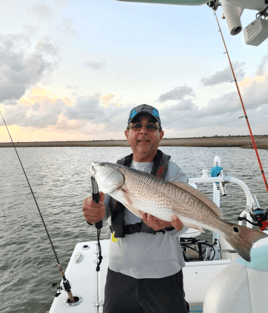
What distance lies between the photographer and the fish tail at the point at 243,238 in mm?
1978

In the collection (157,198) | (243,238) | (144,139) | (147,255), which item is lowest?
(147,255)

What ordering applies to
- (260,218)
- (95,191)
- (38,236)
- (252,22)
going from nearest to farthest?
1. (95,191)
2. (252,22)
3. (260,218)
4. (38,236)

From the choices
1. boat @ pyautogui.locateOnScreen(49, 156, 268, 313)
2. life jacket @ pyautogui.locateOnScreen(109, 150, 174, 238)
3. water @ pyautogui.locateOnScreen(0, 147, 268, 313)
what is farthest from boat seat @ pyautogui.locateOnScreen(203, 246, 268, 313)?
water @ pyautogui.locateOnScreen(0, 147, 268, 313)

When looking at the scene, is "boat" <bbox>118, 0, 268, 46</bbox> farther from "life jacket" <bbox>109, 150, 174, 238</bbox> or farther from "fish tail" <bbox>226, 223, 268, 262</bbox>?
"fish tail" <bbox>226, 223, 268, 262</bbox>

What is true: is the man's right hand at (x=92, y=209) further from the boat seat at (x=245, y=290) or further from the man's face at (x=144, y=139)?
the boat seat at (x=245, y=290)

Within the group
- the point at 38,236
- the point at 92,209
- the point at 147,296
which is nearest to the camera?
the point at 92,209

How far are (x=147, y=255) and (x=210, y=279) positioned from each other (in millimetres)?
2070

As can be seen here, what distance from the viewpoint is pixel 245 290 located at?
210 centimetres

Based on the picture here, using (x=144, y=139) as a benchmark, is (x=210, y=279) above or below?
below

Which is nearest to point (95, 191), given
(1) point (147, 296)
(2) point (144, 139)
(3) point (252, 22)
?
(2) point (144, 139)

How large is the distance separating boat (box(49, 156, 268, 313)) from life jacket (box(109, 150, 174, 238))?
0.33 metres

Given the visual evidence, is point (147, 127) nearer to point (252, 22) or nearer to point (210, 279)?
point (252, 22)

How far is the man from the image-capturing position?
2445 millimetres

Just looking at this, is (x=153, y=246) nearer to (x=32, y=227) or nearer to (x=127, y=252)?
(x=127, y=252)
